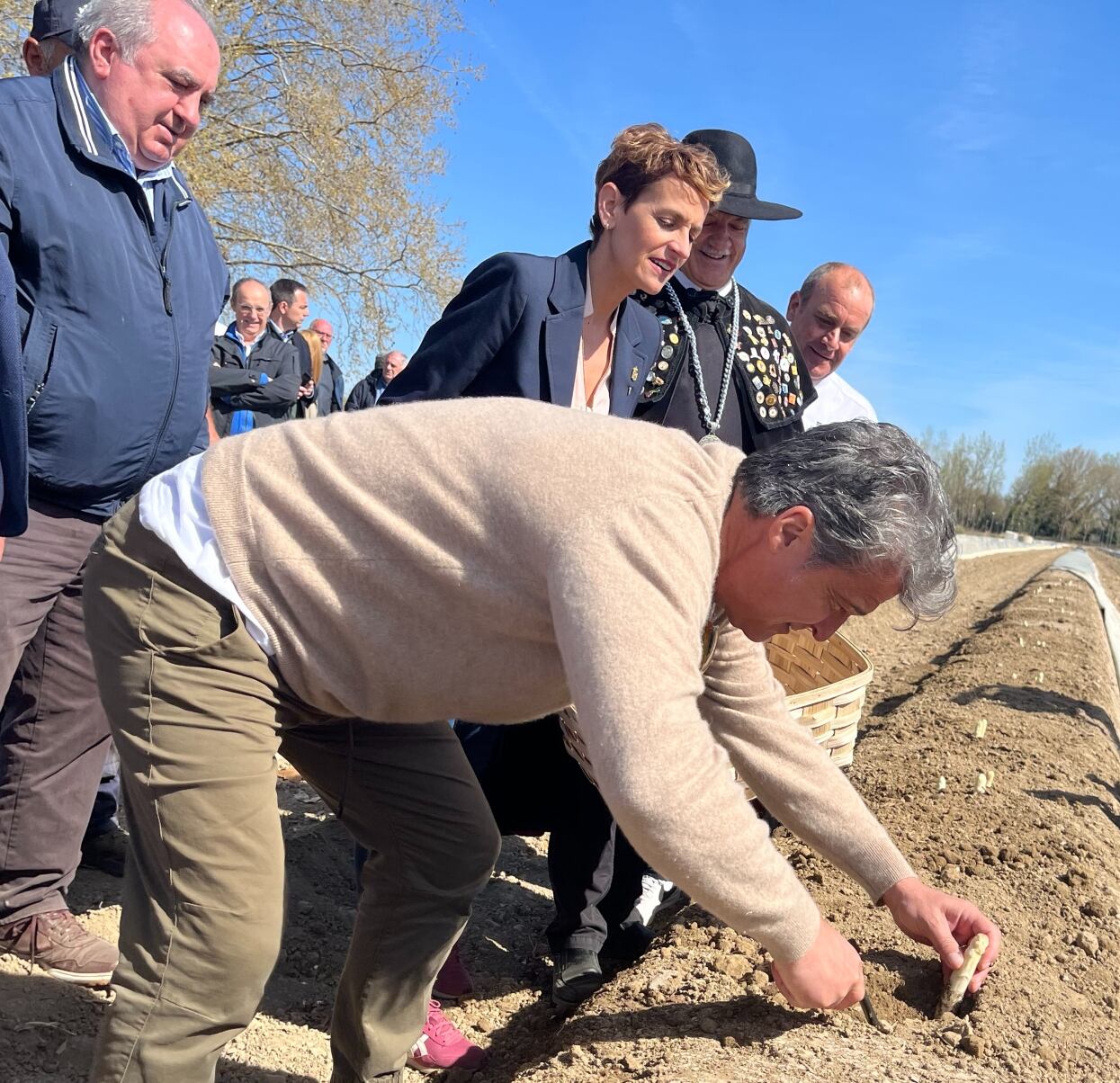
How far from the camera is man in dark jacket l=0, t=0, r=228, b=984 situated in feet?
7.33

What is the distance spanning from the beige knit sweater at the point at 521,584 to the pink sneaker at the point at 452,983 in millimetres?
1384

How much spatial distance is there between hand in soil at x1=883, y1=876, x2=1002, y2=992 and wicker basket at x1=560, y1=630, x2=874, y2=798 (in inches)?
13.6

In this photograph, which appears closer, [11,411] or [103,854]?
[11,411]

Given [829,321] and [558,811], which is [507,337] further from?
[829,321]

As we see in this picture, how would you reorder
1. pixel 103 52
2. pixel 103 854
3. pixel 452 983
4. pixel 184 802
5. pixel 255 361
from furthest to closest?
pixel 255 361 → pixel 103 854 → pixel 452 983 → pixel 103 52 → pixel 184 802

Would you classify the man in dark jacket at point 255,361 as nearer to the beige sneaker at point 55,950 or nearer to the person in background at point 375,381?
the person in background at point 375,381

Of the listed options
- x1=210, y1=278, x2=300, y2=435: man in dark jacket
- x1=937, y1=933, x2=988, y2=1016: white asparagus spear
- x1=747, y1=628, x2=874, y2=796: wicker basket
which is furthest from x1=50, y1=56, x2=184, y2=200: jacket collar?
x1=210, y1=278, x2=300, y2=435: man in dark jacket

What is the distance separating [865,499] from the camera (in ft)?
5.04

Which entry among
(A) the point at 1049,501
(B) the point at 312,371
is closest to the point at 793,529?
(B) the point at 312,371

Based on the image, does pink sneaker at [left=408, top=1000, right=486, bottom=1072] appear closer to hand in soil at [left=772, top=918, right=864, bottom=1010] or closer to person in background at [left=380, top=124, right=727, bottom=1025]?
person in background at [left=380, top=124, right=727, bottom=1025]

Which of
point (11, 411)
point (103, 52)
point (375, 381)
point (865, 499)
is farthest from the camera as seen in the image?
point (375, 381)

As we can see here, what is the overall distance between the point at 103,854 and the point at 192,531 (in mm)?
2078

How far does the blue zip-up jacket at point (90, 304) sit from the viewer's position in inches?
87.0

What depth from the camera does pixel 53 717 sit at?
263 centimetres
